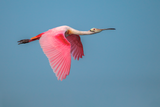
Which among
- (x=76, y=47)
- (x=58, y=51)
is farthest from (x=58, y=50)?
(x=76, y=47)

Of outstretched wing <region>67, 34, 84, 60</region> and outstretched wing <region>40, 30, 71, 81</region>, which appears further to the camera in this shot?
outstretched wing <region>67, 34, 84, 60</region>

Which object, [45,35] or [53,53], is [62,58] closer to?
[53,53]

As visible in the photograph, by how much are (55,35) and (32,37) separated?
345 millimetres

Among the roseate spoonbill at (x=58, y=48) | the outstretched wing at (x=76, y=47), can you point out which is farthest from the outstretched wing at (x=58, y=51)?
the outstretched wing at (x=76, y=47)

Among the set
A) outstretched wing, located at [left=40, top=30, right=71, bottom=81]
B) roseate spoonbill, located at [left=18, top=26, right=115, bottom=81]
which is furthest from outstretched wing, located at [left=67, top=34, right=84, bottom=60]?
outstretched wing, located at [left=40, top=30, right=71, bottom=81]

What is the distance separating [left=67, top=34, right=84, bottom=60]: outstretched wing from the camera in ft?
7.12

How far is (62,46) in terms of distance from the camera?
165 centimetres

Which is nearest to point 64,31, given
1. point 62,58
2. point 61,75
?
point 62,58

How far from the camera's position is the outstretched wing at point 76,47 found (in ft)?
7.12

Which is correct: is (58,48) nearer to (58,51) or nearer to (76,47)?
(58,51)

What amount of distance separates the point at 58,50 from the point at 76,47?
612mm

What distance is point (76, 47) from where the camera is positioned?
2215 mm

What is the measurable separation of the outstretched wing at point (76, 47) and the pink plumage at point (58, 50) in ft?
1.24

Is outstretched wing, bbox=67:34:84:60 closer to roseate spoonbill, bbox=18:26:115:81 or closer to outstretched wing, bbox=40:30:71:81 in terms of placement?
roseate spoonbill, bbox=18:26:115:81
